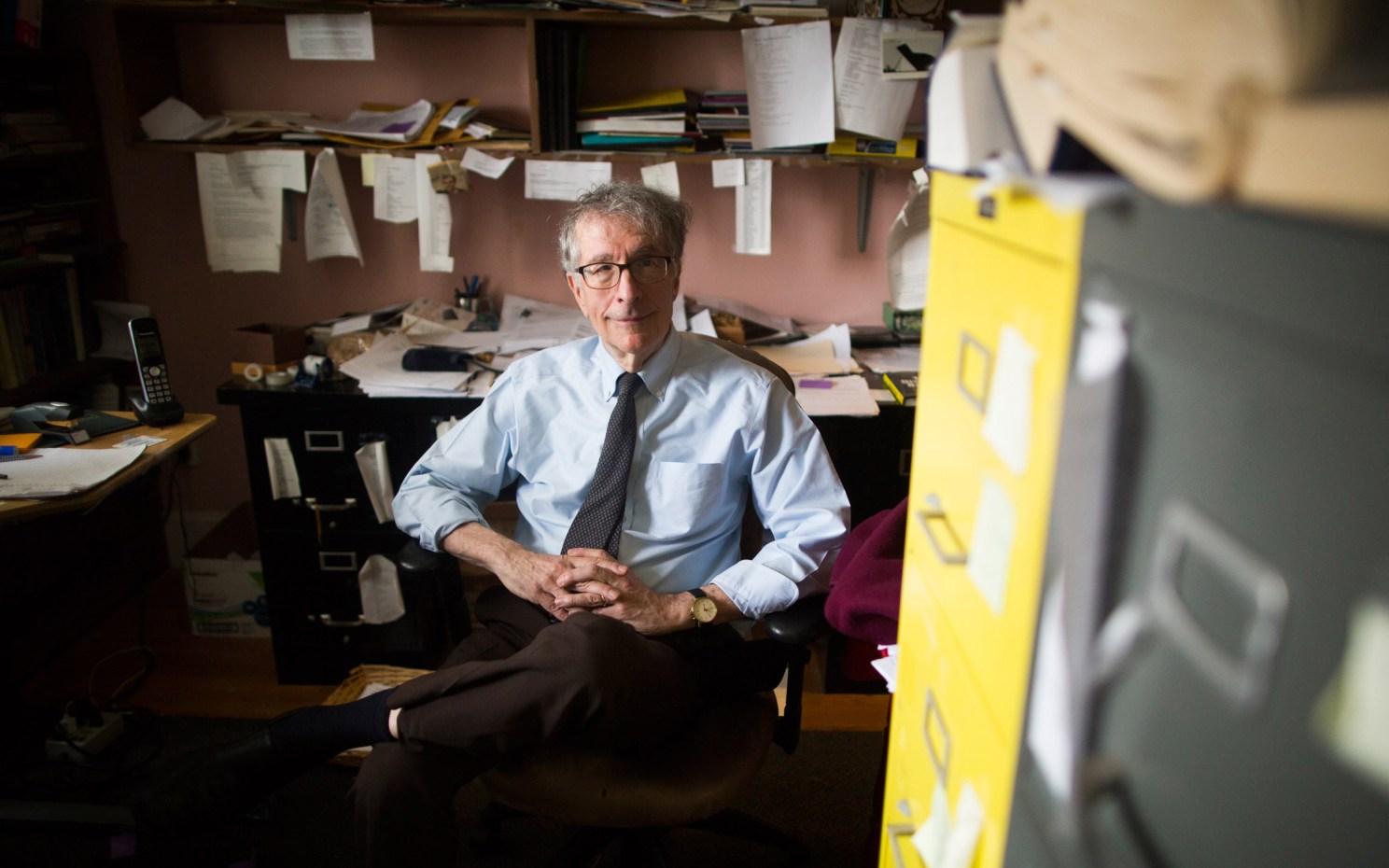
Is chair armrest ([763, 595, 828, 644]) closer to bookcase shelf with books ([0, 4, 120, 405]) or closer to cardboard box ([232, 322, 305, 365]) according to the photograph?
cardboard box ([232, 322, 305, 365])

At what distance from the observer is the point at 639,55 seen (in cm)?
239

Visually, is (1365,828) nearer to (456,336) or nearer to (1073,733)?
(1073,733)

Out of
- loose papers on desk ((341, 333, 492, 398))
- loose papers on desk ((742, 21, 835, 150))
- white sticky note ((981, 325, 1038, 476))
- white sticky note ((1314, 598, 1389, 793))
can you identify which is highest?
loose papers on desk ((742, 21, 835, 150))

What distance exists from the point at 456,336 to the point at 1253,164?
2142 millimetres

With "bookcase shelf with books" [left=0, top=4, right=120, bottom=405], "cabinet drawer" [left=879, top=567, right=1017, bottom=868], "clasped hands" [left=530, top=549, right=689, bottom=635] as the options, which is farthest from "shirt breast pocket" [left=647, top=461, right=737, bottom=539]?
"bookcase shelf with books" [left=0, top=4, right=120, bottom=405]

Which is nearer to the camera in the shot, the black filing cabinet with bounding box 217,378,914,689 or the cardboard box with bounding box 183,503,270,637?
the black filing cabinet with bounding box 217,378,914,689

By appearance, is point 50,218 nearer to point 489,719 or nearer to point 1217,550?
point 489,719

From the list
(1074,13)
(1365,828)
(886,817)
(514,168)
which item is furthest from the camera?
(514,168)

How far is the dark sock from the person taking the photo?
132cm

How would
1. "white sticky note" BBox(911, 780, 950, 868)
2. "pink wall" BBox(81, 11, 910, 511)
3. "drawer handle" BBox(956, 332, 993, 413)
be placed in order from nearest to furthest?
"drawer handle" BBox(956, 332, 993, 413) → "white sticky note" BBox(911, 780, 950, 868) → "pink wall" BBox(81, 11, 910, 511)

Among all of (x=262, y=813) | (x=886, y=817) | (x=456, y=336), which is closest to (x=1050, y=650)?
(x=886, y=817)

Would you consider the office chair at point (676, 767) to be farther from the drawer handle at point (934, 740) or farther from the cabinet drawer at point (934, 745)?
the drawer handle at point (934, 740)

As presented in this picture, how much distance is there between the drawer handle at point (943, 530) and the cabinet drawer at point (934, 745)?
0.07 m

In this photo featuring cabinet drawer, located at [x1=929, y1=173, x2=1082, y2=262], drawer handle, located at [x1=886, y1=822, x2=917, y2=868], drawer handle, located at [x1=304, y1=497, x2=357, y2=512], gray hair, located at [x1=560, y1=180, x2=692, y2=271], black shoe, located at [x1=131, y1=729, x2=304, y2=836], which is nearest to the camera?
cabinet drawer, located at [x1=929, y1=173, x2=1082, y2=262]
